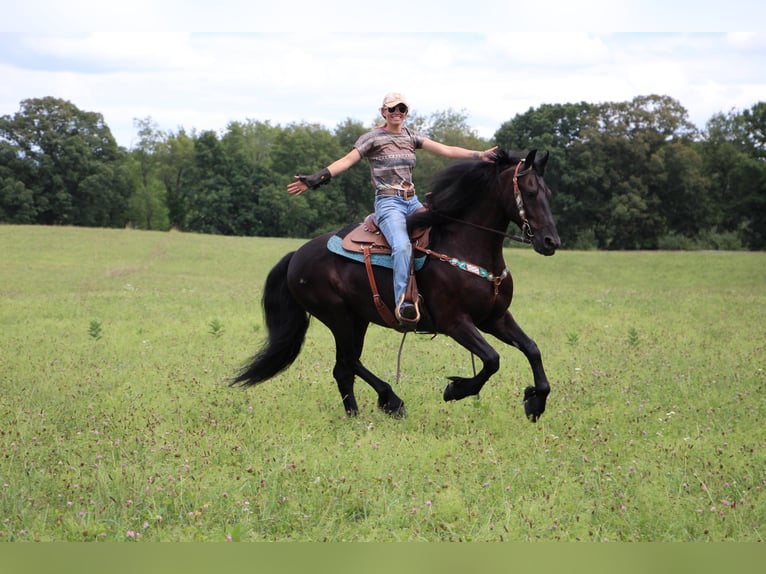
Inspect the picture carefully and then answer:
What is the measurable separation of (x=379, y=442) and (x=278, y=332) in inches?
105

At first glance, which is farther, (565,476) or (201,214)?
(201,214)

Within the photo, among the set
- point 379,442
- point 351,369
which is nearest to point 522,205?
point 379,442

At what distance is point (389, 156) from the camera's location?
28.3 feet

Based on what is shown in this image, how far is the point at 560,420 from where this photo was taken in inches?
340

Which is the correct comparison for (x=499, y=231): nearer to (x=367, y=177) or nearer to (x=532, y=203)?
(x=532, y=203)

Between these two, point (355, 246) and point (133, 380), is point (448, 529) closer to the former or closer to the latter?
point (355, 246)

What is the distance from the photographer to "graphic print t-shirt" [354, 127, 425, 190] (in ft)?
28.1

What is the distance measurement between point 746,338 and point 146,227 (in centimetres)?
7893

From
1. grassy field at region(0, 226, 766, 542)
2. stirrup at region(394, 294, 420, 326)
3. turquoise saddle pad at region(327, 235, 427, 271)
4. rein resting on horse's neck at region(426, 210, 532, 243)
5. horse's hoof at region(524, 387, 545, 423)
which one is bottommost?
grassy field at region(0, 226, 766, 542)

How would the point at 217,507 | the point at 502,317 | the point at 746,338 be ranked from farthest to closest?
the point at 746,338, the point at 502,317, the point at 217,507

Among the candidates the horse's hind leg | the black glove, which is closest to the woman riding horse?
the black glove

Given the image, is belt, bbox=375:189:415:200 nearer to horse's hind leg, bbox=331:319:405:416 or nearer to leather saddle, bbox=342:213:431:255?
leather saddle, bbox=342:213:431:255

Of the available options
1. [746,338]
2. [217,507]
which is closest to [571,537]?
[217,507]

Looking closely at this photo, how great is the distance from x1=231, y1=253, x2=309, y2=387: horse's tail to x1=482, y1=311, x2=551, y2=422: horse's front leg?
2510 millimetres
